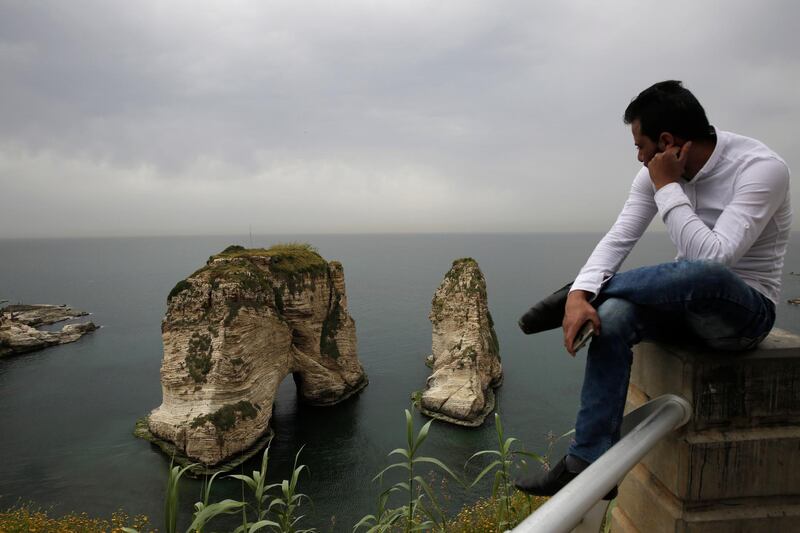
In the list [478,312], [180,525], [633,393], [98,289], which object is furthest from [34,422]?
[98,289]

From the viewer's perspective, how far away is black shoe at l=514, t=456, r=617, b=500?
2131mm

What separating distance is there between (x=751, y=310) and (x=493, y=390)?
1266 inches

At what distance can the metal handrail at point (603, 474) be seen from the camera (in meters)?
1.15

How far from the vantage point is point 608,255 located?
2.46m

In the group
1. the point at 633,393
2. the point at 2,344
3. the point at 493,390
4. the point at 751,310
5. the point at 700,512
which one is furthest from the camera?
the point at 2,344

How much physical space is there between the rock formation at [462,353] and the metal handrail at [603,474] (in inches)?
1013

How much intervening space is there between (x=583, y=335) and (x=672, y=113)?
126 centimetres

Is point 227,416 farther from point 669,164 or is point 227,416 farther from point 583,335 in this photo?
point 669,164

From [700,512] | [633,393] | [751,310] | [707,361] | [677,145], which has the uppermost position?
[677,145]

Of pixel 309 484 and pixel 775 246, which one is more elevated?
pixel 775 246

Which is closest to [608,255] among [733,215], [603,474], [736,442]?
[733,215]

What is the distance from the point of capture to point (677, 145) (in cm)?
223

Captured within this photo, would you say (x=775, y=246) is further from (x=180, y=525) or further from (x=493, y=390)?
Result: (x=493, y=390)

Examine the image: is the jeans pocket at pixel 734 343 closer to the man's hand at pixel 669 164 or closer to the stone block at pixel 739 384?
the stone block at pixel 739 384
